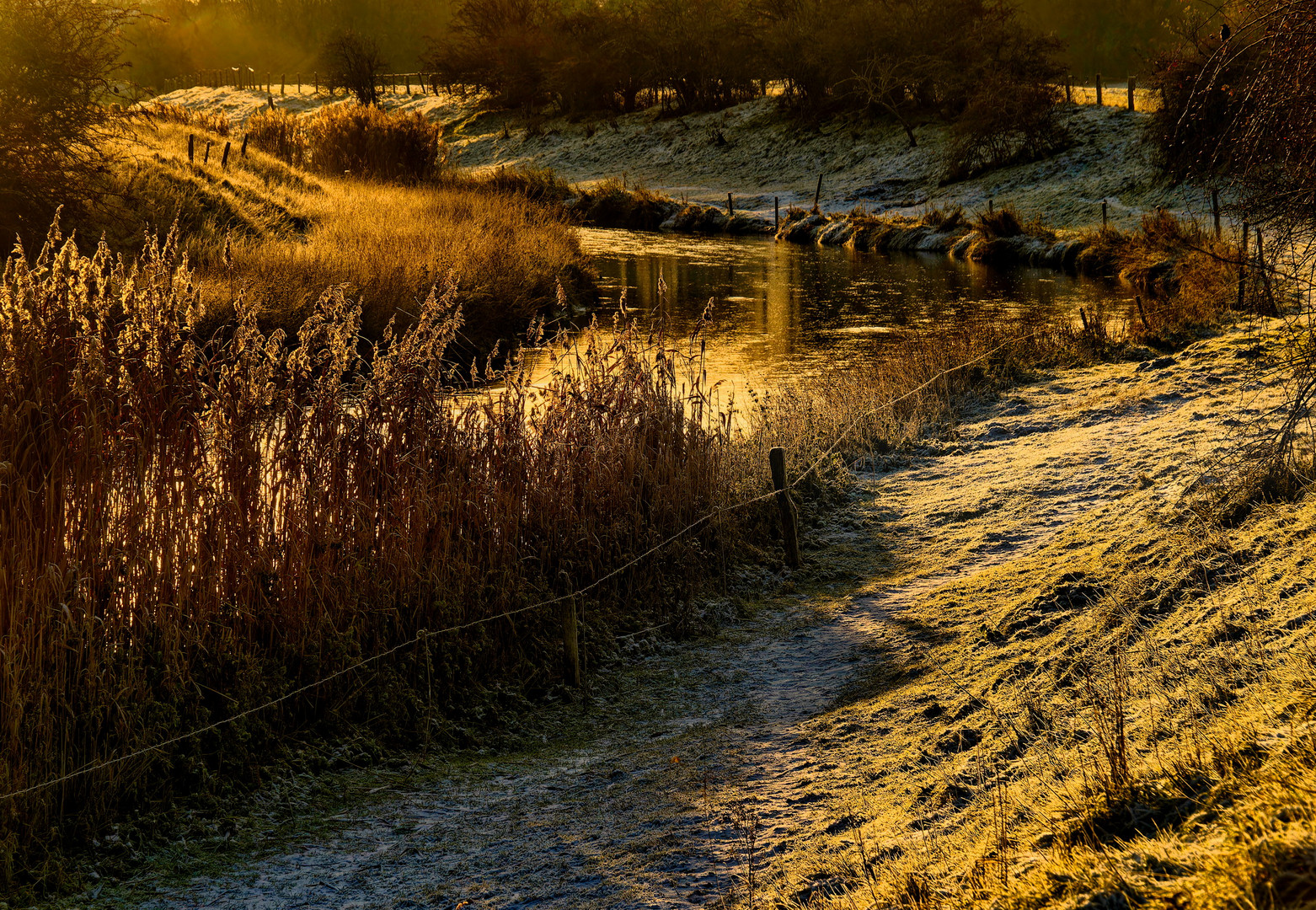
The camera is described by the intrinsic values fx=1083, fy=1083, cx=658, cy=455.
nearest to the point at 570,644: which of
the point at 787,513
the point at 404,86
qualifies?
the point at 787,513

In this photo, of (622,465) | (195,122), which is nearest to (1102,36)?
(195,122)

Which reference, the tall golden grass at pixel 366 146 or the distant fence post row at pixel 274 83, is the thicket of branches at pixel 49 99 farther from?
the distant fence post row at pixel 274 83

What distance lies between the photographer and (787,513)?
25.5 feet

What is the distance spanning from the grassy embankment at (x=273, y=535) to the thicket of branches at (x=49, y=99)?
13.1 meters

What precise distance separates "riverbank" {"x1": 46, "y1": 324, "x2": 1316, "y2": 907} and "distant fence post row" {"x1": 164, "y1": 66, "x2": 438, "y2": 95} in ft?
228

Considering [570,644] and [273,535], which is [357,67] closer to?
[273,535]

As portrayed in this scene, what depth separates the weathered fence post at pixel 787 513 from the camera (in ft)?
25.5

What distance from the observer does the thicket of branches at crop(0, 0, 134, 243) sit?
17.3m

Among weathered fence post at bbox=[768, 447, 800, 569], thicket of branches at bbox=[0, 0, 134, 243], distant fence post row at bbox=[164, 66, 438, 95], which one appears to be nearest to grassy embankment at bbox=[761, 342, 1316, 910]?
weathered fence post at bbox=[768, 447, 800, 569]

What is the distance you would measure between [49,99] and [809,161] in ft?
102

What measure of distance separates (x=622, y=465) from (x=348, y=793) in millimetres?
3138

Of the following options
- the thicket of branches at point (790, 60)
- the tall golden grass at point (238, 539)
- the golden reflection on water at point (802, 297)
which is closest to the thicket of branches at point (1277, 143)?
the tall golden grass at point (238, 539)

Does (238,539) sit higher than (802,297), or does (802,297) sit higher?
(802,297)

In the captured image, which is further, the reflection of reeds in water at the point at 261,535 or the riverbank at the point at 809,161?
the riverbank at the point at 809,161
